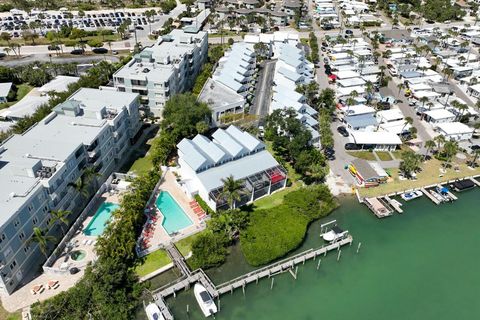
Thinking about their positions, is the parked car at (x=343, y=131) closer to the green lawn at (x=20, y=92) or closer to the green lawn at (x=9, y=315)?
the green lawn at (x=9, y=315)

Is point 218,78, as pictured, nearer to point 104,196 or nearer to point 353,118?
point 353,118

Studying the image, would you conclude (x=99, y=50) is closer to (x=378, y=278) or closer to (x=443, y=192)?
(x=443, y=192)

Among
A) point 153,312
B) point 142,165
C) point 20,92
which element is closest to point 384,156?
point 142,165

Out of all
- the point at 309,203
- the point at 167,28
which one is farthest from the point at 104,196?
the point at 167,28

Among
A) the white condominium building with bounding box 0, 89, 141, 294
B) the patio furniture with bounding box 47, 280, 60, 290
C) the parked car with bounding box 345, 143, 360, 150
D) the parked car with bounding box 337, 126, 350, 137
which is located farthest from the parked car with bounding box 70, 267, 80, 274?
the parked car with bounding box 337, 126, 350, 137

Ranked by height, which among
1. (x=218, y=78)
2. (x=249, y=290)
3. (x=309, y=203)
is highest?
(x=218, y=78)

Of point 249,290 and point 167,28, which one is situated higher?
point 167,28

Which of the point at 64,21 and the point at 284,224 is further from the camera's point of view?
the point at 64,21
